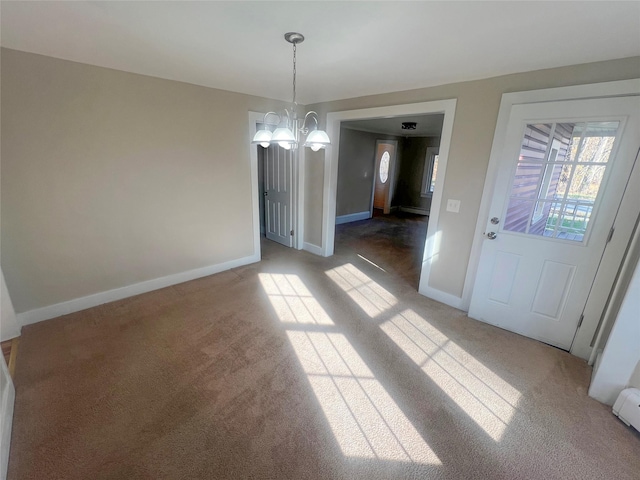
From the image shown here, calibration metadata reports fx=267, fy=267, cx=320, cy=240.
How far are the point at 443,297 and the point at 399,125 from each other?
4.04m

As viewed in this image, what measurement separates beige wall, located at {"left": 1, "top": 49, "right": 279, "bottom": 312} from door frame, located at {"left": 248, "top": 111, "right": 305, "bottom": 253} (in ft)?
0.39

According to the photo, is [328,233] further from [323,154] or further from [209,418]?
[209,418]

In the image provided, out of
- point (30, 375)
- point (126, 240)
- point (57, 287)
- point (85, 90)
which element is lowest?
point (30, 375)

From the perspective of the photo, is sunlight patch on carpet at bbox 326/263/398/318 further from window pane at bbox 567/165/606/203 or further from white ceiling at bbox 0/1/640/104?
white ceiling at bbox 0/1/640/104

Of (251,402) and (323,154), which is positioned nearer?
(251,402)

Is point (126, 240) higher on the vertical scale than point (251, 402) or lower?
higher

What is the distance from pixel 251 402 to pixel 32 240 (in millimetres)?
2406

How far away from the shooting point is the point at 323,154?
3904 mm

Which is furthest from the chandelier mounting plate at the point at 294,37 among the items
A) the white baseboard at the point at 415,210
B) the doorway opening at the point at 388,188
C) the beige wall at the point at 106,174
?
the white baseboard at the point at 415,210

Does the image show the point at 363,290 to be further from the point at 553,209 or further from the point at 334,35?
the point at 334,35

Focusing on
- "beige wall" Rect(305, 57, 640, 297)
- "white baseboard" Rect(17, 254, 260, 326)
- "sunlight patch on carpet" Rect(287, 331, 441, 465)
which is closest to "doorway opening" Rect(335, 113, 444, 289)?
"beige wall" Rect(305, 57, 640, 297)

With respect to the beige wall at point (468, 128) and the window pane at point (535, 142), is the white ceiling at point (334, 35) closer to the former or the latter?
the beige wall at point (468, 128)

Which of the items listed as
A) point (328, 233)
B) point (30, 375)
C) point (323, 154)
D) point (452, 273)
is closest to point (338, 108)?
point (323, 154)

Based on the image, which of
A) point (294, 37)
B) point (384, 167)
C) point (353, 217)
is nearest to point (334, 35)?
point (294, 37)
